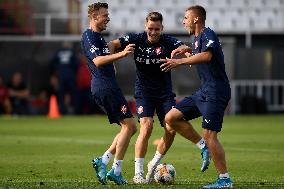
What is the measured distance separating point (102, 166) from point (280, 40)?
84.5 ft

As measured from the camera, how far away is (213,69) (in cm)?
1159

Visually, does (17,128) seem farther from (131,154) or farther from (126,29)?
(126,29)

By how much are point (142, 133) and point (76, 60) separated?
1957 cm

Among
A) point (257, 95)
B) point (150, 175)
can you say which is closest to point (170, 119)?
point (150, 175)

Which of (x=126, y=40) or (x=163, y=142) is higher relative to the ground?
(x=126, y=40)

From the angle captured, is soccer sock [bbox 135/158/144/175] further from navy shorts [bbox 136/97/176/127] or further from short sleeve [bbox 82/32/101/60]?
short sleeve [bbox 82/32/101/60]

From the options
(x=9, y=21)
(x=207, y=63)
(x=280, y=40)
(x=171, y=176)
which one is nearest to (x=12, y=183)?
(x=171, y=176)

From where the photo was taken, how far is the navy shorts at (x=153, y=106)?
12969mm

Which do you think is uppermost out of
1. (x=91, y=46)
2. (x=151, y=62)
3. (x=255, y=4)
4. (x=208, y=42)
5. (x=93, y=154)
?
(x=208, y=42)

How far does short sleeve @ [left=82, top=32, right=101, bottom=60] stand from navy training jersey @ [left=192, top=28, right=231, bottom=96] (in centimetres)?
126

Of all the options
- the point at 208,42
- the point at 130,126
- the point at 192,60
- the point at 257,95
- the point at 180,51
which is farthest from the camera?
the point at 257,95

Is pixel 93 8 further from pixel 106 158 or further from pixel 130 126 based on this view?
pixel 106 158

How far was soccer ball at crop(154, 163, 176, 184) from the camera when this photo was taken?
1220cm

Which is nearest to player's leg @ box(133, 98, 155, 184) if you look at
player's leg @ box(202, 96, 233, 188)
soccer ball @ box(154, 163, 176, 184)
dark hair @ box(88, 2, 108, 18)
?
soccer ball @ box(154, 163, 176, 184)
